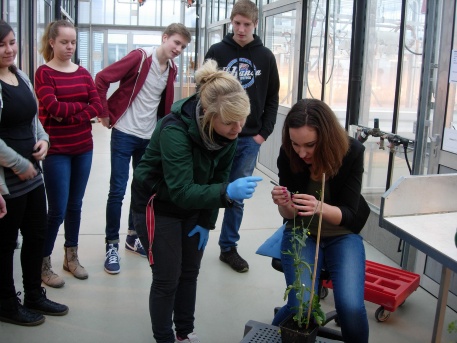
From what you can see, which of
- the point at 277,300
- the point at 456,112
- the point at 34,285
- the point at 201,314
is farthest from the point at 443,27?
the point at 34,285

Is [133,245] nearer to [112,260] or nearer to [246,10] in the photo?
[112,260]

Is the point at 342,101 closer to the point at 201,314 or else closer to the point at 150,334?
the point at 201,314

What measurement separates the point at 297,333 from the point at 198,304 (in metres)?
1.13

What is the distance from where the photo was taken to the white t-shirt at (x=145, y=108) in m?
3.03

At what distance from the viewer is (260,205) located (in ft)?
15.5

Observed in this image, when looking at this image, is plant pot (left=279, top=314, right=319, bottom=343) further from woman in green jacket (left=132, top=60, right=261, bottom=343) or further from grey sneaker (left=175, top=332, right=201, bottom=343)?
grey sneaker (left=175, top=332, right=201, bottom=343)

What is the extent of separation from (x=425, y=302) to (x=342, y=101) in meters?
1.97

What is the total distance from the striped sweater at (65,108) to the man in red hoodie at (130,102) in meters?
0.23

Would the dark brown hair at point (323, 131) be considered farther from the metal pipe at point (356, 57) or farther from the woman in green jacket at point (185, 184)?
the metal pipe at point (356, 57)

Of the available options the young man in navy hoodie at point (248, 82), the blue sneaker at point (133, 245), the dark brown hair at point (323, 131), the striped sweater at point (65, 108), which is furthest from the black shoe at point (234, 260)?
the dark brown hair at point (323, 131)

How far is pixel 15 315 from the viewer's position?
7.80 ft

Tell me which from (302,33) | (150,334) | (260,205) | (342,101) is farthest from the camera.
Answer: (302,33)

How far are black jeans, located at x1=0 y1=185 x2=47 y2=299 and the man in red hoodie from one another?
26.0 inches

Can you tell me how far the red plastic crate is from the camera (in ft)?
8.21
